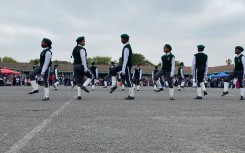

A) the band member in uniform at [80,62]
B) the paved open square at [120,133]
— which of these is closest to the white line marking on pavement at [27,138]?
the paved open square at [120,133]

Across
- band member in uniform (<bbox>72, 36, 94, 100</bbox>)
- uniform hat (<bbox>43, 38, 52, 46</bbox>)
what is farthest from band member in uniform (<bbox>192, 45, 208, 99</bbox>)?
uniform hat (<bbox>43, 38, 52, 46</bbox>)

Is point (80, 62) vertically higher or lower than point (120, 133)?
higher

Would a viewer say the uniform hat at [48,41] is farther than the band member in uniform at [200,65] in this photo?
No

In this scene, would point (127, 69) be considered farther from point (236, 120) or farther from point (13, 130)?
point (13, 130)

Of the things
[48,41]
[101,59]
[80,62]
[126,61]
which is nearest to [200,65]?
[126,61]

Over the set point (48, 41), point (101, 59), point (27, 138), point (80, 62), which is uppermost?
point (101, 59)

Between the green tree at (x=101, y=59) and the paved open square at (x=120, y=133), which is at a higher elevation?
the green tree at (x=101, y=59)

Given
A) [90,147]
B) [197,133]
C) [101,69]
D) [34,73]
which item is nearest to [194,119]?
[197,133]

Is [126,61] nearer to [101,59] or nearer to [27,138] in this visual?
[27,138]

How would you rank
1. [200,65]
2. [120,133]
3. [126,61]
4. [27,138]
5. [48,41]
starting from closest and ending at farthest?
1. [27,138]
2. [120,133]
3. [48,41]
4. [126,61]
5. [200,65]

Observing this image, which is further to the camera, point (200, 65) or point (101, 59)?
point (101, 59)

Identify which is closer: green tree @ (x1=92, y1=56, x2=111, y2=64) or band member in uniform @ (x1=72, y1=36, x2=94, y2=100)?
band member in uniform @ (x1=72, y1=36, x2=94, y2=100)

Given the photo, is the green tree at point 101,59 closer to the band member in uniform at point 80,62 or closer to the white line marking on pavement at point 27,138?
the band member in uniform at point 80,62

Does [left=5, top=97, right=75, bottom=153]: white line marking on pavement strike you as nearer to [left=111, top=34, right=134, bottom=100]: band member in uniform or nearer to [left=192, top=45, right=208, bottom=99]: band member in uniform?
[left=111, top=34, right=134, bottom=100]: band member in uniform
